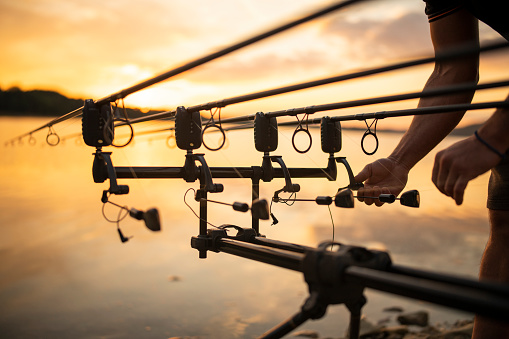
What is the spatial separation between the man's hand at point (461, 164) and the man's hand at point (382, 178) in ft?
2.94

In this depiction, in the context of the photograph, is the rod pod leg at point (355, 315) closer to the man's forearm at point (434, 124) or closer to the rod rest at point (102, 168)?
the man's forearm at point (434, 124)

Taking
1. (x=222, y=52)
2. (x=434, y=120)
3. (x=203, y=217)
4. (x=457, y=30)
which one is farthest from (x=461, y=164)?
(x=203, y=217)

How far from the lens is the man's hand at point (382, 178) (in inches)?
81.5

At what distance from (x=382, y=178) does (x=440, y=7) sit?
81 cm

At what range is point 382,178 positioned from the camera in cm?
215

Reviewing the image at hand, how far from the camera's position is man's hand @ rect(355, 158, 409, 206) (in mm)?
2070

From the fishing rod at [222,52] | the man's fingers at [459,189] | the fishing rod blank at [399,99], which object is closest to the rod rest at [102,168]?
the fishing rod at [222,52]

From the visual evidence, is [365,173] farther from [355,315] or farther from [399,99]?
[355,315]

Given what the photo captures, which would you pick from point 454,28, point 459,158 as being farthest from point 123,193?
point 454,28

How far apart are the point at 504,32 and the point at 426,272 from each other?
1.25m

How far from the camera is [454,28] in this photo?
1.92 meters

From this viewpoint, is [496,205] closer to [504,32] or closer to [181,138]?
[504,32]

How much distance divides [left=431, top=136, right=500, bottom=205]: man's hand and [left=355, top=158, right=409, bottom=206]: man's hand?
2.94 feet

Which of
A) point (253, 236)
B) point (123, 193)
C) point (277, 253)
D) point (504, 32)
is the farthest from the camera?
point (253, 236)
